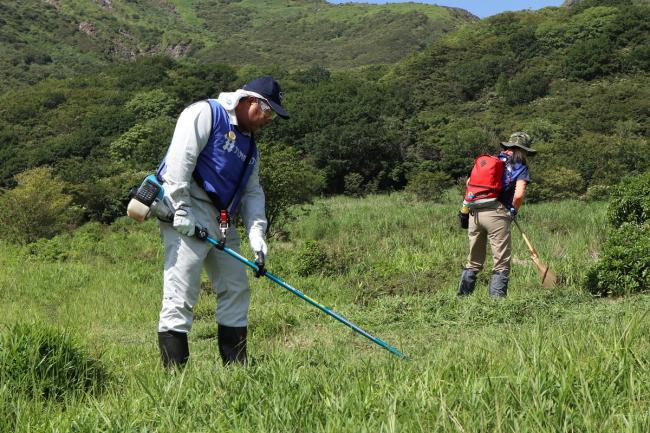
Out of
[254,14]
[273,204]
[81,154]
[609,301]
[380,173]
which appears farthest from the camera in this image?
[254,14]

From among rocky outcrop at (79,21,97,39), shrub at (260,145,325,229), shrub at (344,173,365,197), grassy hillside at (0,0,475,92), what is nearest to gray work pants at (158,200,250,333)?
shrub at (260,145,325,229)

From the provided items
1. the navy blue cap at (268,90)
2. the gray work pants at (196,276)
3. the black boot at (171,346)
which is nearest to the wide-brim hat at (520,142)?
the navy blue cap at (268,90)

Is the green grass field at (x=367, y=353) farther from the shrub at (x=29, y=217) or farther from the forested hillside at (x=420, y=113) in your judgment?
the shrub at (x=29, y=217)

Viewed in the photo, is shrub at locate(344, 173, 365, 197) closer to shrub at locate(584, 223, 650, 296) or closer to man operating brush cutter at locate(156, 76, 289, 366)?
shrub at locate(584, 223, 650, 296)

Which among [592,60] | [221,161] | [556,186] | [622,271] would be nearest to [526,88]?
[592,60]

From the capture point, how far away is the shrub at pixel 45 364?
120 inches

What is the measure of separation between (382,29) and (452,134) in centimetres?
8797

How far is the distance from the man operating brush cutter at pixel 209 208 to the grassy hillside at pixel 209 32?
226 ft

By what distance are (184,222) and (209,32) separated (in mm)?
128099

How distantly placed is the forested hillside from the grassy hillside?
2395cm

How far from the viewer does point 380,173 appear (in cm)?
3083

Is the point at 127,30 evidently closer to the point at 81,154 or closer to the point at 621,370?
the point at 81,154

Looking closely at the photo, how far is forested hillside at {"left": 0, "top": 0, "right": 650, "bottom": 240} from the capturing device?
1022 inches

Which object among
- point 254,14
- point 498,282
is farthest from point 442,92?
point 254,14
